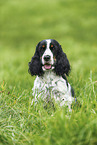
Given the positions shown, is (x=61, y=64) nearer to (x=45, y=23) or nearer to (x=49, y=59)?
(x=49, y=59)

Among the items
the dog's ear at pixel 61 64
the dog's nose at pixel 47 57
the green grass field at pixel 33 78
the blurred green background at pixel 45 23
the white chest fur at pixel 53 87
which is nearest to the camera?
the green grass field at pixel 33 78

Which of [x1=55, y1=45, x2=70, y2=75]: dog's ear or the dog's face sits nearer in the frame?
the dog's face

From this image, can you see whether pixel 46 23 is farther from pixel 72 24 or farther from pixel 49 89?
pixel 49 89

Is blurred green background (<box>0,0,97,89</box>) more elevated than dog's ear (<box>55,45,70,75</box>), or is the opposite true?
blurred green background (<box>0,0,97,89</box>)

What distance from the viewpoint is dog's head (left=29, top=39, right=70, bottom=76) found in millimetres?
3521

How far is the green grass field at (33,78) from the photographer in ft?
7.69

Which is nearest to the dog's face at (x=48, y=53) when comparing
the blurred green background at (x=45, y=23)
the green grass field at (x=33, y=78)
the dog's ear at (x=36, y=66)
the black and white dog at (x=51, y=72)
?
the black and white dog at (x=51, y=72)

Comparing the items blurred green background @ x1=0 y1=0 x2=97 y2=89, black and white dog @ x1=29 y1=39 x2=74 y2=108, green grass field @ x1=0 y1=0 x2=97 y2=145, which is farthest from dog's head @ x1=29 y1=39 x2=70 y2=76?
blurred green background @ x1=0 y1=0 x2=97 y2=89

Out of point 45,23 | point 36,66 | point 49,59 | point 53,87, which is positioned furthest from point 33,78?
point 45,23

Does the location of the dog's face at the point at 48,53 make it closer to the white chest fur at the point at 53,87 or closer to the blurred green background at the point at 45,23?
the white chest fur at the point at 53,87

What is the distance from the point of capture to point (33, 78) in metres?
4.70

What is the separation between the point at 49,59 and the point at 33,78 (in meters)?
1.30

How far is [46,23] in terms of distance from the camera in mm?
14023

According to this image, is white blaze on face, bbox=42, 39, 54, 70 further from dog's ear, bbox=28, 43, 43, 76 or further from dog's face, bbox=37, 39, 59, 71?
dog's ear, bbox=28, 43, 43, 76
